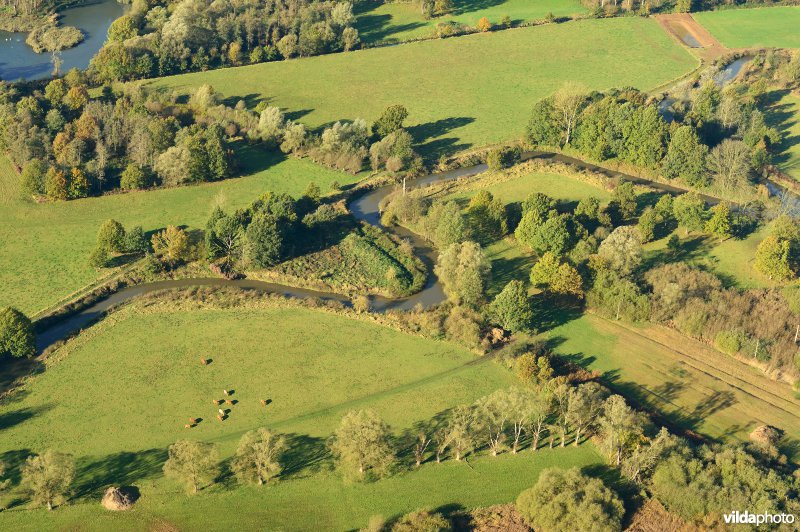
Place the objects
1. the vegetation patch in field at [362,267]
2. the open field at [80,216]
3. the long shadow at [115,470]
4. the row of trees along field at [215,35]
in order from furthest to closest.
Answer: the row of trees along field at [215,35] < the vegetation patch in field at [362,267] < the open field at [80,216] < the long shadow at [115,470]

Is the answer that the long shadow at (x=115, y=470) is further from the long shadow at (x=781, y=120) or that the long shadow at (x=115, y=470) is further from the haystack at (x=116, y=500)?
the long shadow at (x=781, y=120)

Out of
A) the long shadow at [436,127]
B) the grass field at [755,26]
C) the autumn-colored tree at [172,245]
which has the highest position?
the grass field at [755,26]

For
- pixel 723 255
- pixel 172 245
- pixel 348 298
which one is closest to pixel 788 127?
Result: pixel 723 255

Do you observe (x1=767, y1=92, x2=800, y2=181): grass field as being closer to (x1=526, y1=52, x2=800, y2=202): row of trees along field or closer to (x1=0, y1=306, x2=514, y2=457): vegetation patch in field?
(x1=526, y1=52, x2=800, y2=202): row of trees along field

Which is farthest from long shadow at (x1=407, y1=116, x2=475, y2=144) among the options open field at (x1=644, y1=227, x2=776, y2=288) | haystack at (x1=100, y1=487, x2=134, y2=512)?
haystack at (x1=100, y1=487, x2=134, y2=512)

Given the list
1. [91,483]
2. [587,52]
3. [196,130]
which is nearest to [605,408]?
[91,483]

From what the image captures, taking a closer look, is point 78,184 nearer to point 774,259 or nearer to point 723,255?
point 723,255

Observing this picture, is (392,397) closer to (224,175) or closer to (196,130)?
(224,175)

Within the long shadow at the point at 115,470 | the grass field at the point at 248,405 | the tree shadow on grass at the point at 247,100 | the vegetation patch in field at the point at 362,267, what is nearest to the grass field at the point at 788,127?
the vegetation patch in field at the point at 362,267
